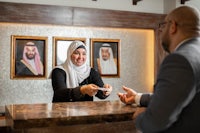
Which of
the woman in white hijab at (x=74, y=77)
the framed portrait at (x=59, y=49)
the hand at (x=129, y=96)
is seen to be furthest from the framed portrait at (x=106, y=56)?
the hand at (x=129, y=96)

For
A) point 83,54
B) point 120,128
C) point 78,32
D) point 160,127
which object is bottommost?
point 120,128

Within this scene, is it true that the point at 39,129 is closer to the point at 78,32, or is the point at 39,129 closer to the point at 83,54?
Result: the point at 83,54

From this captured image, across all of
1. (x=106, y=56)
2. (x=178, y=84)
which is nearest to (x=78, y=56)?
(x=178, y=84)

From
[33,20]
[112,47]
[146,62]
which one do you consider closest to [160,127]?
[33,20]

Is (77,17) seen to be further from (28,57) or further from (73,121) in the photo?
(73,121)

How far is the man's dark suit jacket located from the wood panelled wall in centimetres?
391

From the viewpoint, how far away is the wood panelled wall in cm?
470

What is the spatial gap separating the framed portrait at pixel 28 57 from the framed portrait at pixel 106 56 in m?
0.88

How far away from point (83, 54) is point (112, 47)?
2423mm

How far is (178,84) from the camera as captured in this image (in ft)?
3.71

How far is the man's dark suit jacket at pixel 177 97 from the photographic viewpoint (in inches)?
44.6

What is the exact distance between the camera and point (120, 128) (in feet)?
5.90

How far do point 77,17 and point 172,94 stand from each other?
411 centimetres

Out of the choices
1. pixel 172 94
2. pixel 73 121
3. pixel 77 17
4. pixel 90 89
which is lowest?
pixel 73 121
